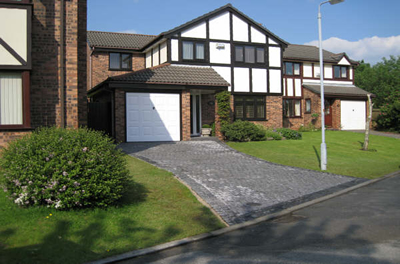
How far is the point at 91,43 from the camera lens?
2609cm

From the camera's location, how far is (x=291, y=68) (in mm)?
31016

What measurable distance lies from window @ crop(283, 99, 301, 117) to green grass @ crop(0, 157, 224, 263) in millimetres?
22693

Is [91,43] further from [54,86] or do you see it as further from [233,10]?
[54,86]

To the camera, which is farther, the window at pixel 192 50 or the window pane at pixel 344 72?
the window pane at pixel 344 72

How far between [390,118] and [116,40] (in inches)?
896

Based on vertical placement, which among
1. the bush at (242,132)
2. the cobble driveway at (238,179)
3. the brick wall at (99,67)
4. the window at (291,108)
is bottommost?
the cobble driveway at (238,179)

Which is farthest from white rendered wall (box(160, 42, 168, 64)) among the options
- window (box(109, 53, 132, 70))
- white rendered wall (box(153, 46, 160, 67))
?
window (box(109, 53, 132, 70))

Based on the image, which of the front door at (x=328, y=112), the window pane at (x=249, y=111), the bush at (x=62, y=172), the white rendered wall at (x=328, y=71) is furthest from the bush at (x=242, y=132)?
the white rendered wall at (x=328, y=71)

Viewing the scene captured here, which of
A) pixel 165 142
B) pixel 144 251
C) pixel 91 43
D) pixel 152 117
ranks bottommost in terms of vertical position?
pixel 144 251

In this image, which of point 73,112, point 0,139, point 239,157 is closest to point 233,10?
point 239,157

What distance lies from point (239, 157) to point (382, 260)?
406 inches

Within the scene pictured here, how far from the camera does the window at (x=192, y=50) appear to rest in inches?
885

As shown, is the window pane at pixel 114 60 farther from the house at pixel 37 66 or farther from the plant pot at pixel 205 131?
the house at pixel 37 66

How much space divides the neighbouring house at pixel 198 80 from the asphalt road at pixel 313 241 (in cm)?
1214
